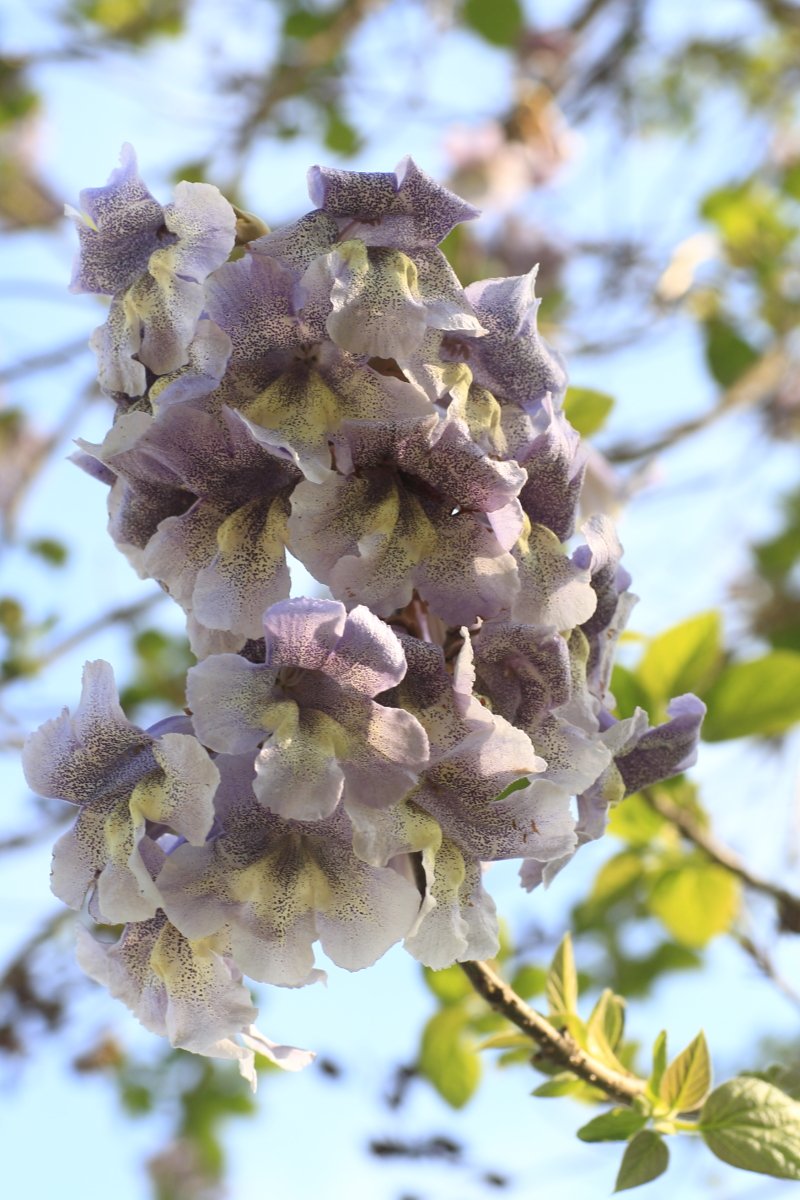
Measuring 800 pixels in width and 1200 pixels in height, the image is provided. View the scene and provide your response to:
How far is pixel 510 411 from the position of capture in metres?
0.78

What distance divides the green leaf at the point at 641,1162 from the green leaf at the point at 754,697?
0.56 metres

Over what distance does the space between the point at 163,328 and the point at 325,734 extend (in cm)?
25

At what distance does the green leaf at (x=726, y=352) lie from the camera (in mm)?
2436

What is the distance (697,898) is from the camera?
141cm

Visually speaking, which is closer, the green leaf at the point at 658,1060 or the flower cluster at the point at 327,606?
the flower cluster at the point at 327,606

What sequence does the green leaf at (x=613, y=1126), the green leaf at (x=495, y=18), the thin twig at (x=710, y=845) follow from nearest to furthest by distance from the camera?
the green leaf at (x=613, y=1126) → the thin twig at (x=710, y=845) → the green leaf at (x=495, y=18)

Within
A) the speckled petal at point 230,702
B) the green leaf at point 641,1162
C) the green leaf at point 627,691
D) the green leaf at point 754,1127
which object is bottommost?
the green leaf at point 627,691

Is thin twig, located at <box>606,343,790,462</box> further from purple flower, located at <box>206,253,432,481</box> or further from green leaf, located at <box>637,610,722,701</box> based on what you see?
purple flower, located at <box>206,253,432,481</box>

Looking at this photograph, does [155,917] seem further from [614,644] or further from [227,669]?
[614,644]

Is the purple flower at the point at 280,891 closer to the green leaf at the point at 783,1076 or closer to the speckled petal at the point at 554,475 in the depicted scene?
the speckled petal at the point at 554,475

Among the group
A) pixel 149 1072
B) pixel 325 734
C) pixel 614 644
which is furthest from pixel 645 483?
pixel 149 1072

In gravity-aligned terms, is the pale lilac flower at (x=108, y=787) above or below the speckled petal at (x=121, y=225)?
below

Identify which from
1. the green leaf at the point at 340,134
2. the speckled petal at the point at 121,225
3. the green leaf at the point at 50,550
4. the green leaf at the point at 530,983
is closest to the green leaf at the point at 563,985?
the green leaf at the point at 530,983

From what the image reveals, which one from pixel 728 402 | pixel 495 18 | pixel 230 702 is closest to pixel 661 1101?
pixel 230 702
